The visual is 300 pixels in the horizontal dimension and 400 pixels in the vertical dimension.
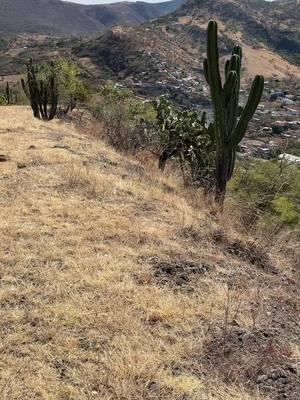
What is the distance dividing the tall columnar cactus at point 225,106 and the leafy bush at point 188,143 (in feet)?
8.23

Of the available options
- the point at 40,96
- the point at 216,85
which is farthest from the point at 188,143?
the point at 40,96

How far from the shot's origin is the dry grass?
340cm

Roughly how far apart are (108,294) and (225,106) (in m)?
6.14

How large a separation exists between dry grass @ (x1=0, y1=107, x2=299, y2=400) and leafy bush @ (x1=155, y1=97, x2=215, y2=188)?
4.97 meters

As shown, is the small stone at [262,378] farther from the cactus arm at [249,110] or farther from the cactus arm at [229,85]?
the cactus arm at [229,85]

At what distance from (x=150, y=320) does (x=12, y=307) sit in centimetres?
123

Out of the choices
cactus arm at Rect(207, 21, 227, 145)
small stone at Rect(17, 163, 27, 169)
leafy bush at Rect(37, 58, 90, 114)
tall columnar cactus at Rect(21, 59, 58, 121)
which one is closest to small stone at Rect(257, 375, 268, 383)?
small stone at Rect(17, 163, 27, 169)

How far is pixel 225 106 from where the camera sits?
962 cm

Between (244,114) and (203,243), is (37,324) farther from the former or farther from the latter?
(244,114)

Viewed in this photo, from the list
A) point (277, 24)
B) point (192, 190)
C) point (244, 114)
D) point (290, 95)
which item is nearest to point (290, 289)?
point (192, 190)

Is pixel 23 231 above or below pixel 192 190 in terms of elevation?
above

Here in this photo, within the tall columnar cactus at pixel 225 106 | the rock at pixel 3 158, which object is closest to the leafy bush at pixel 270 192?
the tall columnar cactus at pixel 225 106

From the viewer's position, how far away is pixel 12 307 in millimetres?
4195

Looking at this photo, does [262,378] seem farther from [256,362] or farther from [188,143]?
[188,143]
